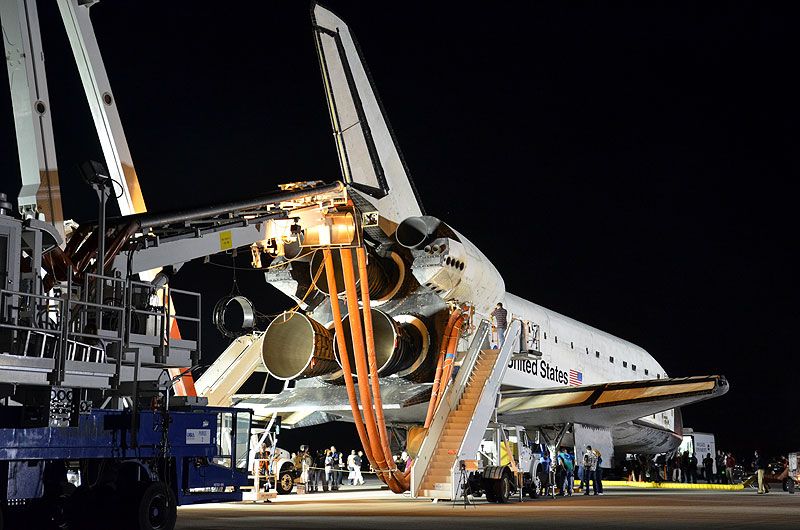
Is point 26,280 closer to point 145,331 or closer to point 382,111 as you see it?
point 145,331

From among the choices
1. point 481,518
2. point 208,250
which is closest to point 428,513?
point 481,518

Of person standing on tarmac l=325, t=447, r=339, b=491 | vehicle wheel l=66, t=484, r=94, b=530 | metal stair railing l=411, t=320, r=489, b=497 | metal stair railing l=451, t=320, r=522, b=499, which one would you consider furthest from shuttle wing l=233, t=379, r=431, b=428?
vehicle wheel l=66, t=484, r=94, b=530

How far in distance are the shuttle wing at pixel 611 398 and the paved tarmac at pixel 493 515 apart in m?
2.81

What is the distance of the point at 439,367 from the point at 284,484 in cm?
612

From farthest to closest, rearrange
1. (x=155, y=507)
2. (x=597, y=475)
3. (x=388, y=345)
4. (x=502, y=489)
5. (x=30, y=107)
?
(x=597, y=475), (x=388, y=345), (x=502, y=489), (x=30, y=107), (x=155, y=507)

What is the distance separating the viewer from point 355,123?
68.4ft

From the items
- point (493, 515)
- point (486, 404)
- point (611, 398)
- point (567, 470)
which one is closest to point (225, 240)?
point (493, 515)

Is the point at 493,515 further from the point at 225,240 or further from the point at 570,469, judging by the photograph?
the point at 570,469

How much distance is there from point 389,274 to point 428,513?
7.54 metres

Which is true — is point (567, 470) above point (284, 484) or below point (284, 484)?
above

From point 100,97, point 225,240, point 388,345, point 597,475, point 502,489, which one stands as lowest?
point 597,475

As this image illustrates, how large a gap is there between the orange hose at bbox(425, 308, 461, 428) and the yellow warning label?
698cm

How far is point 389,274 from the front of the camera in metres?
21.5

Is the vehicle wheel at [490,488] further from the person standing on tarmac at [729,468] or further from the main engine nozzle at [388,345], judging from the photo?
the person standing on tarmac at [729,468]
